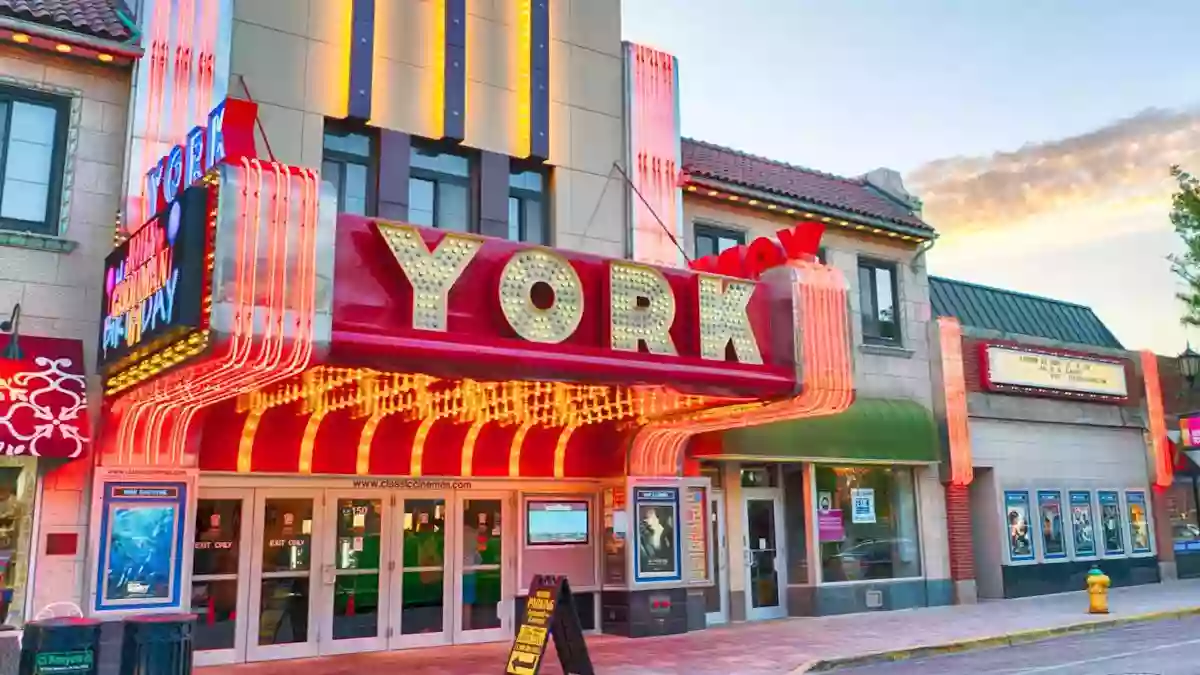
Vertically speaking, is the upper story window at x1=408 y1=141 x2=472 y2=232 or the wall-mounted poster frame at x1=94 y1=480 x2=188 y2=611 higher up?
the upper story window at x1=408 y1=141 x2=472 y2=232

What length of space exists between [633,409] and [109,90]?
810cm

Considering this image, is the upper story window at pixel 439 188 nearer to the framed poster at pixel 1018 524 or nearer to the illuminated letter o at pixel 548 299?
the illuminated letter o at pixel 548 299

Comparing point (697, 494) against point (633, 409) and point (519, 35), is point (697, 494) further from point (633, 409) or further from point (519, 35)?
point (519, 35)

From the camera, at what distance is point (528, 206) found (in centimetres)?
1580

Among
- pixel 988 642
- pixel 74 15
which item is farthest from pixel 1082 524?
pixel 74 15

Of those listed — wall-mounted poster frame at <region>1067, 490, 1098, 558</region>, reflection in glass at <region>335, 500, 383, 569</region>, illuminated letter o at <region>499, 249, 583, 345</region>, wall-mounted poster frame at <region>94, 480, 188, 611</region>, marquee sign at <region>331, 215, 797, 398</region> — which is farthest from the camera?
wall-mounted poster frame at <region>1067, 490, 1098, 558</region>

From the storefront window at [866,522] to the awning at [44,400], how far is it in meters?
12.6

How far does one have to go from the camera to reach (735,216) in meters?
18.8

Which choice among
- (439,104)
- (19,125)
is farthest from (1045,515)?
(19,125)

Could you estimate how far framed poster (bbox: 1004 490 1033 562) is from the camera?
21562 mm

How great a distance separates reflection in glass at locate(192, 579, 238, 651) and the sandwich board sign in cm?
402

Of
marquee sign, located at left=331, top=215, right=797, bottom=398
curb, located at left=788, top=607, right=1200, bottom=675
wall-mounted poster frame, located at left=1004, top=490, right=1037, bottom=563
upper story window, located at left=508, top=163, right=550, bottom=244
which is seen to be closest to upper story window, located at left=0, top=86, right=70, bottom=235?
marquee sign, located at left=331, top=215, right=797, bottom=398

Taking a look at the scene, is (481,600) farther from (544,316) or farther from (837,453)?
(837,453)

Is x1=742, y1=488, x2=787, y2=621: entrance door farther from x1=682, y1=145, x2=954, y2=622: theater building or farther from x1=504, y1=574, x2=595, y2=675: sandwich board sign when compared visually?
x1=504, y1=574, x2=595, y2=675: sandwich board sign
